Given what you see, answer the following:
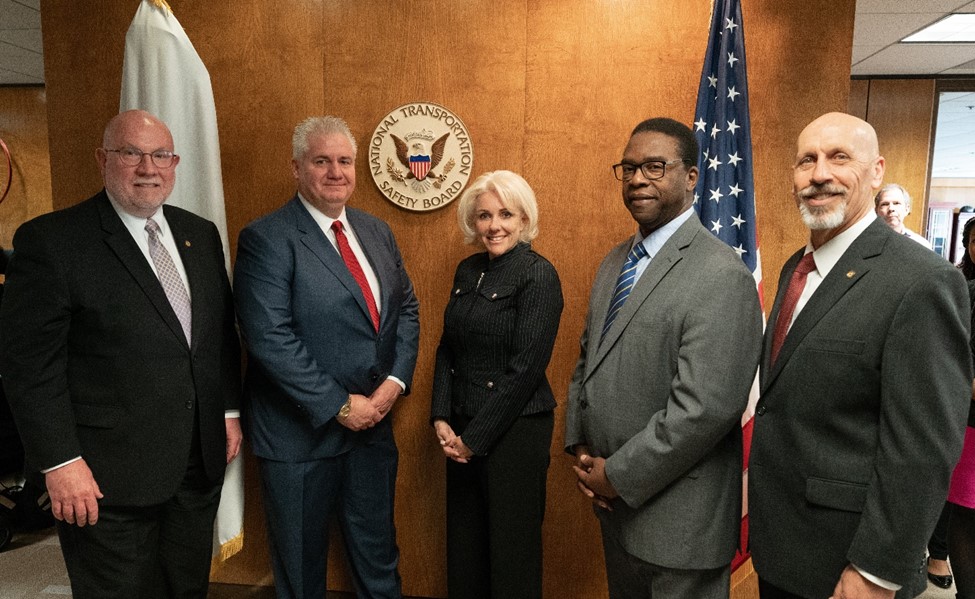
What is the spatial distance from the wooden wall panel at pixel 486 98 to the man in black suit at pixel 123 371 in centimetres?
92

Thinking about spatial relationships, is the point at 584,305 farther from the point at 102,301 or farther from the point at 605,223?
the point at 102,301

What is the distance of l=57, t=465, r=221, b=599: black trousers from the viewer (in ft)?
5.73

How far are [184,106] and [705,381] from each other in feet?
7.13

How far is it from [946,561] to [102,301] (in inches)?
160

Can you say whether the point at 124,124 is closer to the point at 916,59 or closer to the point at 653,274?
the point at 653,274

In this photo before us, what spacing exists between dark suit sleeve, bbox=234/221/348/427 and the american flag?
5.14ft

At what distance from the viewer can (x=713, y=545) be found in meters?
1.52

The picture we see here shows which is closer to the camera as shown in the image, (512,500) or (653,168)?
(653,168)

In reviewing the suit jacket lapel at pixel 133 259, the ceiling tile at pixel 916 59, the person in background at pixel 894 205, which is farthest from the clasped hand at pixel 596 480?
the ceiling tile at pixel 916 59

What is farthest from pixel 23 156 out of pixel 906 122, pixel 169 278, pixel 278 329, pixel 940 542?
pixel 906 122

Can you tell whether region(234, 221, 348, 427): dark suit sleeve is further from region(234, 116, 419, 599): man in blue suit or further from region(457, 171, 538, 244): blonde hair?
region(457, 171, 538, 244): blonde hair

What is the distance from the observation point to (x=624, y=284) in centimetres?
174

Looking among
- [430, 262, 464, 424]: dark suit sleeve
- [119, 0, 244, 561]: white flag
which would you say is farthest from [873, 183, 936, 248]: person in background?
[119, 0, 244, 561]: white flag

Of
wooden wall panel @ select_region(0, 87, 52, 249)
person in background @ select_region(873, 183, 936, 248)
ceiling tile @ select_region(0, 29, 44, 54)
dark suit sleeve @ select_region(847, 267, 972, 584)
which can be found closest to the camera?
dark suit sleeve @ select_region(847, 267, 972, 584)
